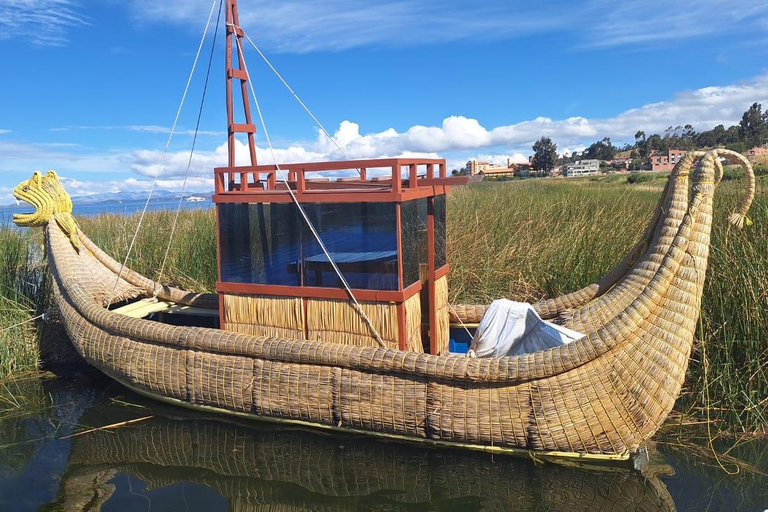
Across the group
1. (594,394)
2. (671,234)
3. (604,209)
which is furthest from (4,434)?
(604,209)

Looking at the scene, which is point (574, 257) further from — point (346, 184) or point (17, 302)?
point (17, 302)

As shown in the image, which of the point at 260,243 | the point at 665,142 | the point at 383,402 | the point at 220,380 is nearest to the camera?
the point at 383,402

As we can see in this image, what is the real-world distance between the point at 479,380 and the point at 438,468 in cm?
83

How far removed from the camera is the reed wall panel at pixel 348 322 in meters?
5.46

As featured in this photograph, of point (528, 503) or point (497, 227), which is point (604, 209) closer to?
point (497, 227)

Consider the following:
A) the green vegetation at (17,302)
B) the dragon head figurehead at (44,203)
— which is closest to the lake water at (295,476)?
the green vegetation at (17,302)

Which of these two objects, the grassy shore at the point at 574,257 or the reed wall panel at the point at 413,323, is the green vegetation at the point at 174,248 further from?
the reed wall panel at the point at 413,323

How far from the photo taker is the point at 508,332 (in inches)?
227

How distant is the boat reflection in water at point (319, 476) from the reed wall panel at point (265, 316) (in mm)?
946

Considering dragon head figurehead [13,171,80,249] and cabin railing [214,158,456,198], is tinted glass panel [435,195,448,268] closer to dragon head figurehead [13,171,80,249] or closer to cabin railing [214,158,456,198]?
cabin railing [214,158,456,198]

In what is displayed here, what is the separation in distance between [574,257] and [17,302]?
25.5 feet

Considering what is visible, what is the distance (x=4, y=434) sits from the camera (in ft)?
18.7

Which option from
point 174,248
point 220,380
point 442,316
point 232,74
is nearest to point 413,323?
point 442,316

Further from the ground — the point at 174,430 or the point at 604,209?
the point at 604,209
